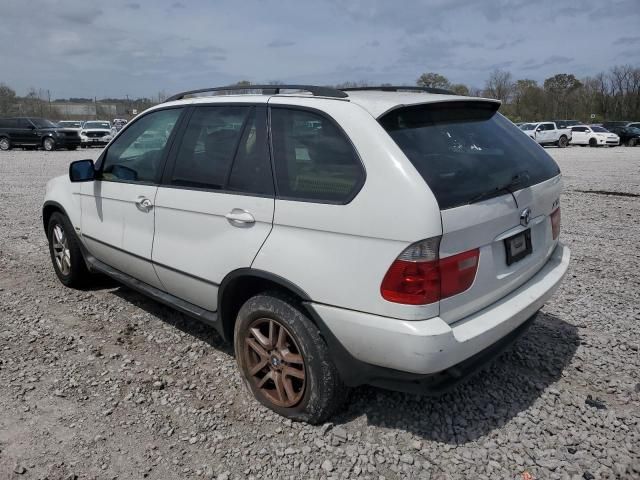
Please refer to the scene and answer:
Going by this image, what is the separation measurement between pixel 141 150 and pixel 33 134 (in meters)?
26.9

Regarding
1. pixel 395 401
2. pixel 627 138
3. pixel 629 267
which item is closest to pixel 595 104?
pixel 627 138

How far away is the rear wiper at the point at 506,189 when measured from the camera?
2.45 m

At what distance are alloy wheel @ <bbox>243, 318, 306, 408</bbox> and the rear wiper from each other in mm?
1207

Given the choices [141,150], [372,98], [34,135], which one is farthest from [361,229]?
[34,135]

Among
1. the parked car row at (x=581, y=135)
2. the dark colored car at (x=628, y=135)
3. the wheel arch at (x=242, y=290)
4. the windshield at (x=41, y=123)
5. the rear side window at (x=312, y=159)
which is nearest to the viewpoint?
the rear side window at (x=312, y=159)

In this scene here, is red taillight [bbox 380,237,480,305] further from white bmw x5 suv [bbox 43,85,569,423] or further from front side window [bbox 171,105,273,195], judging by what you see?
front side window [bbox 171,105,273,195]

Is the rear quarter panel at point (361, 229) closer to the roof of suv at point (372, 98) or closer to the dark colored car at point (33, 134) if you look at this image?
the roof of suv at point (372, 98)

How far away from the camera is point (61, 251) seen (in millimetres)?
4953

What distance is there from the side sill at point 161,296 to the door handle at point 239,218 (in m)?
0.67

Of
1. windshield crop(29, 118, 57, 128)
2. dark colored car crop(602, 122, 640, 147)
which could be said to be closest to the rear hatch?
windshield crop(29, 118, 57, 128)

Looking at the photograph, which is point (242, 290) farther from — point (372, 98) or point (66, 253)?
point (66, 253)

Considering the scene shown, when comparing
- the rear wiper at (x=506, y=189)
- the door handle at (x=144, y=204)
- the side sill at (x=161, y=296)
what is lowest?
the side sill at (x=161, y=296)

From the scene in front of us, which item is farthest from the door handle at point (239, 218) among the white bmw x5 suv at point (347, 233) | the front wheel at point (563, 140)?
the front wheel at point (563, 140)

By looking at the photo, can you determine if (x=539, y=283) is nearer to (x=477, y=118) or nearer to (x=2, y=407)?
(x=477, y=118)
